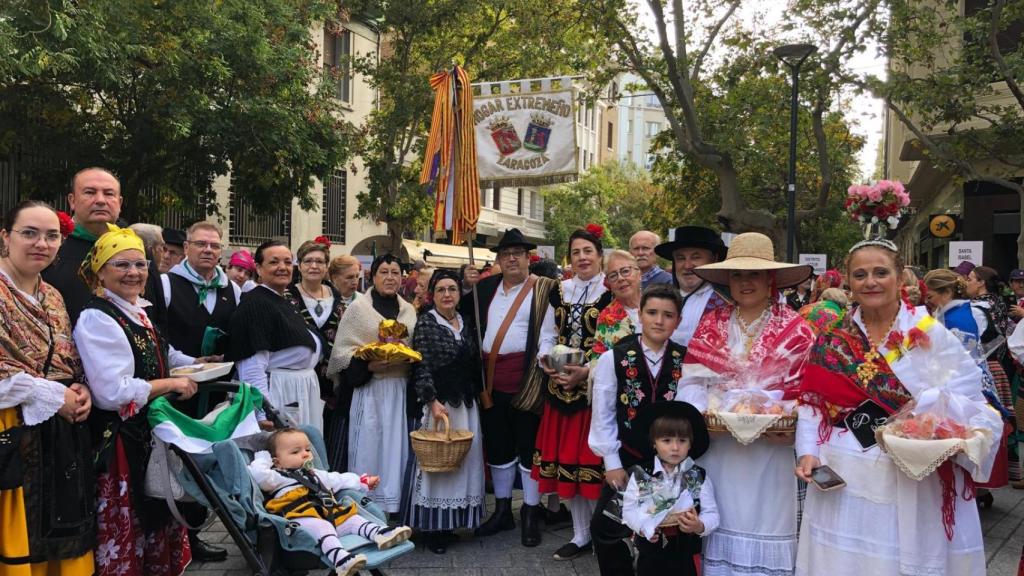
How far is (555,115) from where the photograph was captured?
6.74 meters

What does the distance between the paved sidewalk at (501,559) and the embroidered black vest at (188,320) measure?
1.42m

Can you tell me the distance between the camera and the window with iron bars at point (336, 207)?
75.8 feet

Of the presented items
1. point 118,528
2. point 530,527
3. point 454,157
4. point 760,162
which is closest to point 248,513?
point 118,528

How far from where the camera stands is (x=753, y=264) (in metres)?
3.98

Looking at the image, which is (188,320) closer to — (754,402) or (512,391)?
(512,391)

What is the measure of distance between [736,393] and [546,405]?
2.06 m

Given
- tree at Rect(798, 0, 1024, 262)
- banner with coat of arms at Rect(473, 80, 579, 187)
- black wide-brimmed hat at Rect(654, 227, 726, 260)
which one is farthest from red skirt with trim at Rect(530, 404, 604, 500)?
tree at Rect(798, 0, 1024, 262)

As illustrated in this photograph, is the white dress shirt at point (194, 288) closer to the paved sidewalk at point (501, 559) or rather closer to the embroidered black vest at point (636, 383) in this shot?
the paved sidewalk at point (501, 559)

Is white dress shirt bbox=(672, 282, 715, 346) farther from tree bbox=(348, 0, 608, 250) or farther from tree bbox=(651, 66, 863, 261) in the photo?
tree bbox=(651, 66, 863, 261)

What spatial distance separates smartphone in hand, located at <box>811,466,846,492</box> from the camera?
340cm

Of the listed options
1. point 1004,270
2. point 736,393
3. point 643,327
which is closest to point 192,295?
point 643,327

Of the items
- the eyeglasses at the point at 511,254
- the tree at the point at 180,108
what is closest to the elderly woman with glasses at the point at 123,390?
the eyeglasses at the point at 511,254

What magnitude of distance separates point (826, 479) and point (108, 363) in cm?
325

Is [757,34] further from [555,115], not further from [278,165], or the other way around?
[555,115]
